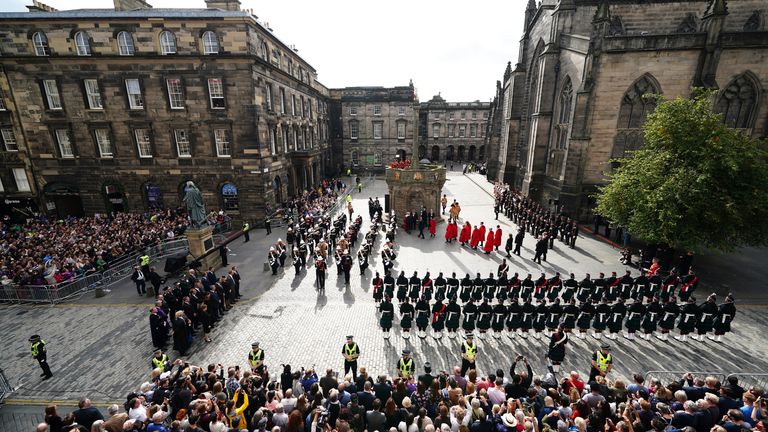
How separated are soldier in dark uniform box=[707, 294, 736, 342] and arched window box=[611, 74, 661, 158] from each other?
1401cm

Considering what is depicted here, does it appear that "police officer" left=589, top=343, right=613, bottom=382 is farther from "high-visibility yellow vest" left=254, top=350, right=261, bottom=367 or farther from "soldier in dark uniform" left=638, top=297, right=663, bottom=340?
"high-visibility yellow vest" left=254, top=350, right=261, bottom=367

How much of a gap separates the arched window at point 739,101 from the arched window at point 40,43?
45.3 meters

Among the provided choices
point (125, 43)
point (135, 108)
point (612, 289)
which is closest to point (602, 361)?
point (612, 289)

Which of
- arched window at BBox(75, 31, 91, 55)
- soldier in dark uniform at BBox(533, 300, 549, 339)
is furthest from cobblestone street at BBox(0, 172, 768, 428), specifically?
arched window at BBox(75, 31, 91, 55)

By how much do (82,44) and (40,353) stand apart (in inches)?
914

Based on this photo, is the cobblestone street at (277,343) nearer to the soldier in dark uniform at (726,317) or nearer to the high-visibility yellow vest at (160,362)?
the soldier in dark uniform at (726,317)

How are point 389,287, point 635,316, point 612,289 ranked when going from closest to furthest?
point 635,316 < point 389,287 < point 612,289

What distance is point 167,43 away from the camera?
2189 centimetres

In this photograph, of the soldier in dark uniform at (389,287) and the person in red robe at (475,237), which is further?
the person in red robe at (475,237)

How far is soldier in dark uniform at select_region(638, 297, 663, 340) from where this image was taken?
1005 cm

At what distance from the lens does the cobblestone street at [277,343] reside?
9289 mm

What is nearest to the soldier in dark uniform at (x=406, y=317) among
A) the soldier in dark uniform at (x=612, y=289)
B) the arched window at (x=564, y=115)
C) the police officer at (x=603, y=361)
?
the police officer at (x=603, y=361)

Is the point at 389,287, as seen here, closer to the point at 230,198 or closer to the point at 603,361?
the point at 603,361

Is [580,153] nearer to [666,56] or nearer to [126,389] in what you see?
[666,56]
